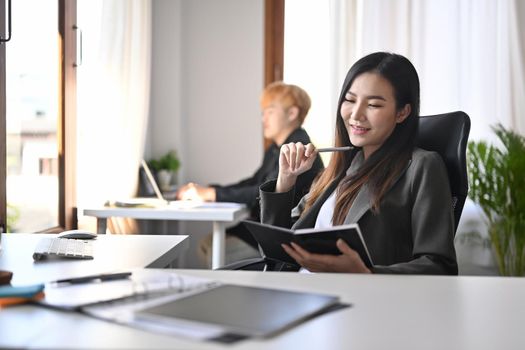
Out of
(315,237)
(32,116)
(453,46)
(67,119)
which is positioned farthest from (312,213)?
(453,46)

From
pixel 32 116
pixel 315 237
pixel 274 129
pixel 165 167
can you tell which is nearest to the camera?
pixel 315 237

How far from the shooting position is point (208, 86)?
4.64 metres

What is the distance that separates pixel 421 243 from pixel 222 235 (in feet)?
6.03

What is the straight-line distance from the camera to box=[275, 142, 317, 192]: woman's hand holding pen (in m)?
2.08

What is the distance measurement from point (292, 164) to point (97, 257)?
0.68 metres

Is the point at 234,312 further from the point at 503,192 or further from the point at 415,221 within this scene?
the point at 503,192

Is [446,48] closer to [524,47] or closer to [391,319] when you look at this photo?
[524,47]

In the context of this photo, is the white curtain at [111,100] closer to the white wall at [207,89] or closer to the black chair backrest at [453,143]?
the white wall at [207,89]

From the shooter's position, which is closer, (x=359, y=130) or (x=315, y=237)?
(x=315, y=237)

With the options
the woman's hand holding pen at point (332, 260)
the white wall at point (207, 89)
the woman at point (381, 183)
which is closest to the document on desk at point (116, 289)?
the woman's hand holding pen at point (332, 260)

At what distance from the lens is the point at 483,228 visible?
3.93m

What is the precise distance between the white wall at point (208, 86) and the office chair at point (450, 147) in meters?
2.60

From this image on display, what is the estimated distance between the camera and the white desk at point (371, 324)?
89cm

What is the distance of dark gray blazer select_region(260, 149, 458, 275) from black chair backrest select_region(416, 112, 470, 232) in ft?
0.36
